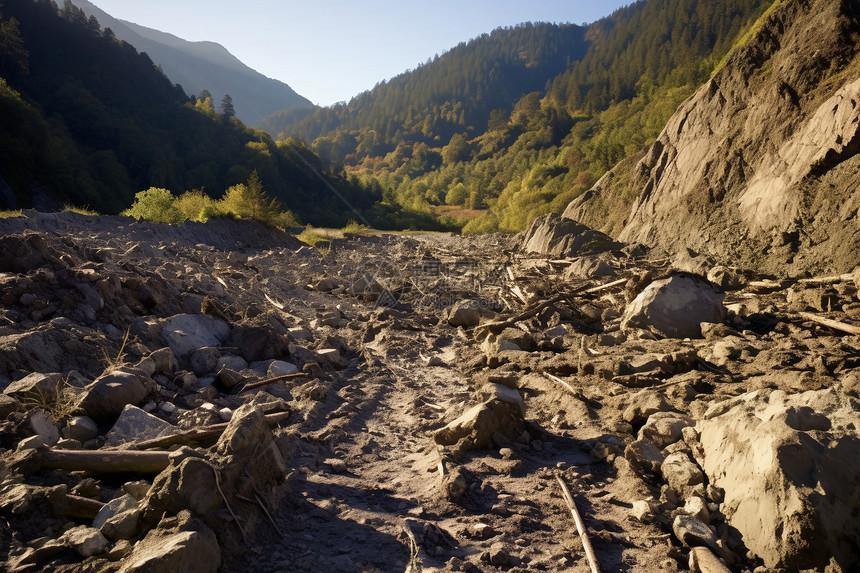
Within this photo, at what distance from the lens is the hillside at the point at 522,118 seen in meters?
42.0

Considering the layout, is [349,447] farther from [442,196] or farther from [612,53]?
[612,53]

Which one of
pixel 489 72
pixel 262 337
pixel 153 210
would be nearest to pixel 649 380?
pixel 262 337

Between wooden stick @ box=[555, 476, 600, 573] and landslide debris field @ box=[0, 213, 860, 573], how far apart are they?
39mm

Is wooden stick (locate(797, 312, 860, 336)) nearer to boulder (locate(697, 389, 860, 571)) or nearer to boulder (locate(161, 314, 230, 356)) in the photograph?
boulder (locate(697, 389, 860, 571))

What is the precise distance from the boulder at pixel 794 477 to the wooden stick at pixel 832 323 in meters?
2.53

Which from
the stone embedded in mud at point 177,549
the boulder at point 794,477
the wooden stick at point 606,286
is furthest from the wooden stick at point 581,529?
the wooden stick at point 606,286

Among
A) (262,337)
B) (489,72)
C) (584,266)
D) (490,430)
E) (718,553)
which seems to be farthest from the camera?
(489,72)

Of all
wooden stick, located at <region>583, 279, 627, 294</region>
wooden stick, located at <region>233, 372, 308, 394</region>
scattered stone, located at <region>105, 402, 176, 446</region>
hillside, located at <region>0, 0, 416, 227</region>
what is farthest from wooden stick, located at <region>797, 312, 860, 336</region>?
hillside, located at <region>0, 0, 416, 227</region>

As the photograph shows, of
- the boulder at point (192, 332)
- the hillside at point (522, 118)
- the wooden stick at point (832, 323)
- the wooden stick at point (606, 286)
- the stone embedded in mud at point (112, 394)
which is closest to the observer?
the stone embedded in mud at point (112, 394)

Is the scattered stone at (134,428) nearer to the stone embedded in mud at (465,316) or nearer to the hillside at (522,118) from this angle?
the stone embedded in mud at (465,316)

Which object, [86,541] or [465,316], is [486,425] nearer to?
[86,541]

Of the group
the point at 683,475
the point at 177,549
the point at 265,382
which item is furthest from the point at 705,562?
the point at 265,382

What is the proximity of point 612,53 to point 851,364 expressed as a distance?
5458 inches

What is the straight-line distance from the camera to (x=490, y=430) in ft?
12.2
